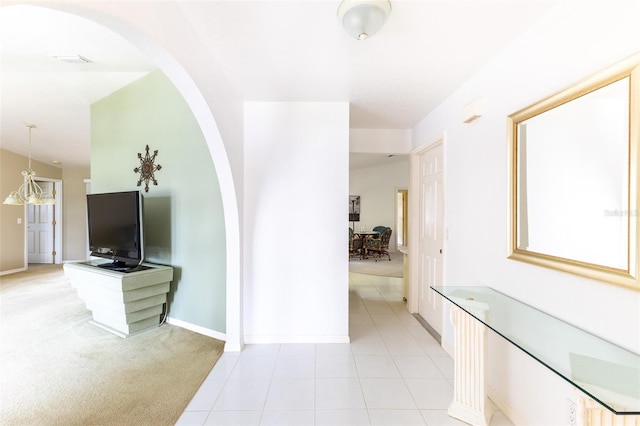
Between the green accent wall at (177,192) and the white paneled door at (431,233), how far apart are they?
2375mm

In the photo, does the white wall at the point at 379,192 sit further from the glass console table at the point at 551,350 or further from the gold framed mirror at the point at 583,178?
the gold framed mirror at the point at 583,178

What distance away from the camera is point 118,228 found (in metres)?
2.98

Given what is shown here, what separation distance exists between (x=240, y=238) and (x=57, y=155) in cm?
602

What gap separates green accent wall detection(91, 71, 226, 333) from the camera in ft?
9.43

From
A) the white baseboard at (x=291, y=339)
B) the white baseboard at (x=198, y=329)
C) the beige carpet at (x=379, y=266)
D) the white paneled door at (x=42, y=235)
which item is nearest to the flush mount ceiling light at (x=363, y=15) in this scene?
the white baseboard at (x=291, y=339)

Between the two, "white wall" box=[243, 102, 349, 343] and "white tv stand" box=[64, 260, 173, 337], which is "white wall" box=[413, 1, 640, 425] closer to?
"white wall" box=[243, 102, 349, 343]

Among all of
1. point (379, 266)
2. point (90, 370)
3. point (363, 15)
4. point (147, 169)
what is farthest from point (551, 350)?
point (379, 266)

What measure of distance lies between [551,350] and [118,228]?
12.5 ft

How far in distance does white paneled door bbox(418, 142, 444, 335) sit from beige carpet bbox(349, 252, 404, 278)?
2.43 meters

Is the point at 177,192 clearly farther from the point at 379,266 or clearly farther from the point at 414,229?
the point at 379,266

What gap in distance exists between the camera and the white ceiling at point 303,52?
4.75ft

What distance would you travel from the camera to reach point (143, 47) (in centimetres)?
131

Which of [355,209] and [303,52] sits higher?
[303,52]

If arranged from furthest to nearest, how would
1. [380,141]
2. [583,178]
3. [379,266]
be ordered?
[379,266] < [380,141] < [583,178]
